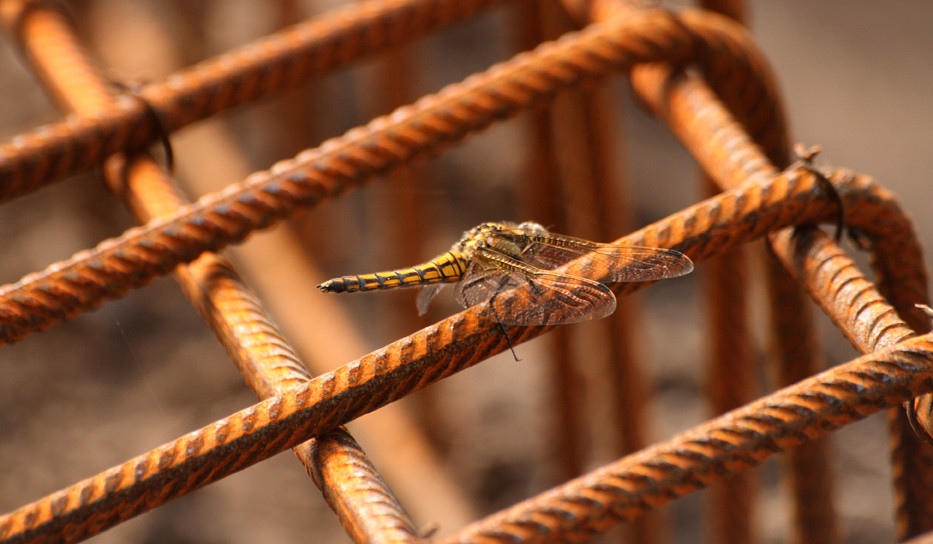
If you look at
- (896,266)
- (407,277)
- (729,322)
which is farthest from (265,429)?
(729,322)

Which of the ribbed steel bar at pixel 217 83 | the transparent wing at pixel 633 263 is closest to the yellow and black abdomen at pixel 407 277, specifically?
the transparent wing at pixel 633 263

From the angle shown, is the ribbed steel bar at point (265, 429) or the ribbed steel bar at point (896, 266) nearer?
the ribbed steel bar at point (265, 429)

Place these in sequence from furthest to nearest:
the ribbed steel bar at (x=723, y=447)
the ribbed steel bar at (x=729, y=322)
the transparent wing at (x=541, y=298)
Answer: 1. the ribbed steel bar at (x=729, y=322)
2. the transparent wing at (x=541, y=298)
3. the ribbed steel bar at (x=723, y=447)

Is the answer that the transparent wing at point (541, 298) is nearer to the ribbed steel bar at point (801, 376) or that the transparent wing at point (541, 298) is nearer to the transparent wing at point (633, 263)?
the transparent wing at point (633, 263)

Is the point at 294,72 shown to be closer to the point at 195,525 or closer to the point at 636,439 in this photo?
the point at 636,439

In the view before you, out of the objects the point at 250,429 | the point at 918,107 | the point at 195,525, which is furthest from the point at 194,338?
the point at 918,107

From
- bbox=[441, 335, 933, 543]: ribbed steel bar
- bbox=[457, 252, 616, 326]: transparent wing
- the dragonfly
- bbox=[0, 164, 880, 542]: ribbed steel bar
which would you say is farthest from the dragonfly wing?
bbox=[441, 335, 933, 543]: ribbed steel bar

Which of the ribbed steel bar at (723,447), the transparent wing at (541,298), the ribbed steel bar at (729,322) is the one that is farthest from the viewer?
the ribbed steel bar at (729,322)
